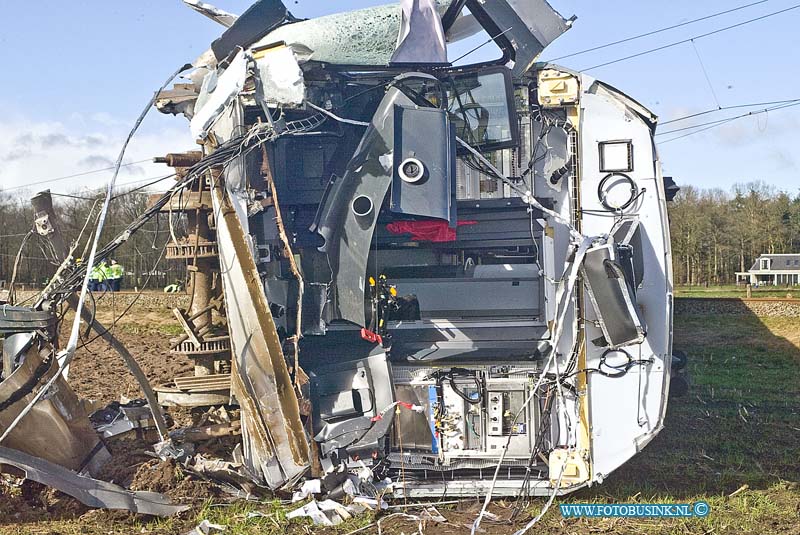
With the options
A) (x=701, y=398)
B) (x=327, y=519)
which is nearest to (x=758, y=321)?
(x=701, y=398)

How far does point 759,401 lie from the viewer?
31.9 feet

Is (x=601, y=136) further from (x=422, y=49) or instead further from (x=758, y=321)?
(x=758, y=321)

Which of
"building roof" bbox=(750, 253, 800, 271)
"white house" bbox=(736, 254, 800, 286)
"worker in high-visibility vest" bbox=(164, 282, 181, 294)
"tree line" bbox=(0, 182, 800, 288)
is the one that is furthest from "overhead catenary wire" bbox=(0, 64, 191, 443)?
"building roof" bbox=(750, 253, 800, 271)

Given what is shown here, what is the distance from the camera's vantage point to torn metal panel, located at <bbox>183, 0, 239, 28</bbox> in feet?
22.4

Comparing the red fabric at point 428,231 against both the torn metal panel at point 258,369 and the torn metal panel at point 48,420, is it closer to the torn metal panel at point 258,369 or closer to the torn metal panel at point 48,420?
the torn metal panel at point 258,369

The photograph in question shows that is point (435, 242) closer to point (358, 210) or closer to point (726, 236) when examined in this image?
point (358, 210)

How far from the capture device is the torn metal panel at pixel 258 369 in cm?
527

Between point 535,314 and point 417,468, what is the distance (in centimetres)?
140

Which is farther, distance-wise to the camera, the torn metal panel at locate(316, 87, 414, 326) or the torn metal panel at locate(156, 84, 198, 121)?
the torn metal panel at locate(156, 84, 198, 121)

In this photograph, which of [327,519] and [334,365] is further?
[334,365]

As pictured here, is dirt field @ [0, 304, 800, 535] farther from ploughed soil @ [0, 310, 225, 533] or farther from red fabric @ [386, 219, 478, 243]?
red fabric @ [386, 219, 478, 243]

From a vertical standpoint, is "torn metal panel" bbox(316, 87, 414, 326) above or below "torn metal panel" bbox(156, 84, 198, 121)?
below

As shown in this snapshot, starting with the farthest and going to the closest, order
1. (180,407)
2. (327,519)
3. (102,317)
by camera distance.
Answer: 1. (102,317)
2. (180,407)
3. (327,519)

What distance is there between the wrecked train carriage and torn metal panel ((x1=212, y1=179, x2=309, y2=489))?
1 centimetres
